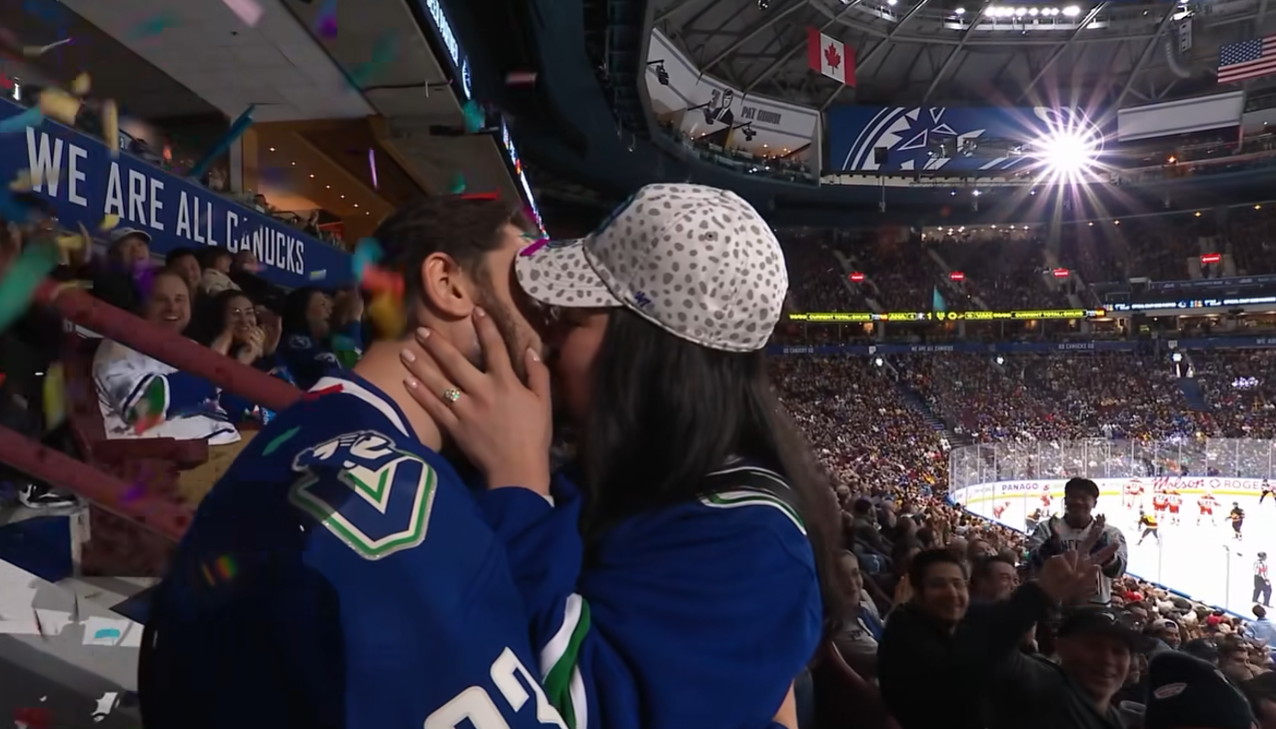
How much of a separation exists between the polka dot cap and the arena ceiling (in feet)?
72.3

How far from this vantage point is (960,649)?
237cm

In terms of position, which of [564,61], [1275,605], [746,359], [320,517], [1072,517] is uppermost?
[564,61]

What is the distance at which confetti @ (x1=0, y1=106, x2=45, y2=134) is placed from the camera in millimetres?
3654

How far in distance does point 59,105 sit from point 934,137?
96.3 ft

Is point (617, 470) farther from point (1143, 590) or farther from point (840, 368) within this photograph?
point (840, 368)

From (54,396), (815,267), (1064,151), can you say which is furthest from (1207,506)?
(54,396)

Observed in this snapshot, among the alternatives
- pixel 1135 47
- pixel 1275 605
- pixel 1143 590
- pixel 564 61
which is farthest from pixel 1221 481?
pixel 564 61

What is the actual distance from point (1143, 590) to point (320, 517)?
10762 mm

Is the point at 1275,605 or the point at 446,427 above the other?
the point at 446,427

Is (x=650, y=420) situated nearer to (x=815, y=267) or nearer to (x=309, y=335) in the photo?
(x=309, y=335)

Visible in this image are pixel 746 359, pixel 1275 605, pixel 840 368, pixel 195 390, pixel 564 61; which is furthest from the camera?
pixel 840 368

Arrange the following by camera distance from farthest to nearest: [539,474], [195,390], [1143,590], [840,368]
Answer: [840,368] < [1143,590] < [195,390] < [539,474]

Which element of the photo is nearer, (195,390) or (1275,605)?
(195,390)

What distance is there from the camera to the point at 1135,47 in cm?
2823
